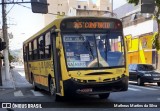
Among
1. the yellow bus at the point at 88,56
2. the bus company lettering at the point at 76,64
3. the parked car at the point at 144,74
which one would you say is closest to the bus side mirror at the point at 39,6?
the yellow bus at the point at 88,56

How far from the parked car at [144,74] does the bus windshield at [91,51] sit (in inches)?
439

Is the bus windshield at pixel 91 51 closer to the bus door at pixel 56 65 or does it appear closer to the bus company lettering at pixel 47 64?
the bus door at pixel 56 65

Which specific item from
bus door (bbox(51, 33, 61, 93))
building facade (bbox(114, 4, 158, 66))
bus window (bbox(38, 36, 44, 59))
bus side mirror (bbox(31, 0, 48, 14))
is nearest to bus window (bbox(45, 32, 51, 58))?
bus door (bbox(51, 33, 61, 93))

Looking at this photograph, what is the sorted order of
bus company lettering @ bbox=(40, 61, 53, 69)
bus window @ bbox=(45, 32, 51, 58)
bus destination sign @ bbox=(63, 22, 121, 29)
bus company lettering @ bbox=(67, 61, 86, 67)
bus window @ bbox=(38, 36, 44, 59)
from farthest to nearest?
bus window @ bbox=(38, 36, 44, 59), bus window @ bbox=(45, 32, 51, 58), bus company lettering @ bbox=(40, 61, 53, 69), bus destination sign @ bbox=(63, 22, 121, 29), bus company lettering @ bbox=(67, 61, 86, 67)

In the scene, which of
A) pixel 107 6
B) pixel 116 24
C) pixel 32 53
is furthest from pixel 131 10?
pixel 107 6

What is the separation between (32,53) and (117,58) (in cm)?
733

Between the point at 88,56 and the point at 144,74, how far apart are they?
11.9 m

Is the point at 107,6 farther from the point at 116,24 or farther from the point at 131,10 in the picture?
the point at 116,24

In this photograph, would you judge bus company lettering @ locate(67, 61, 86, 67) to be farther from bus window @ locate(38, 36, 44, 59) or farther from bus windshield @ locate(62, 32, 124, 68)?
bus window @ locate(38, 36, 44, 59)

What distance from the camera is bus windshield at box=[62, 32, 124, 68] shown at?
1210cm

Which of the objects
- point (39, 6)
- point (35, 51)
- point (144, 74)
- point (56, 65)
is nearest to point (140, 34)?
point (144, 74)

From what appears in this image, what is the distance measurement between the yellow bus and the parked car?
1093 cm

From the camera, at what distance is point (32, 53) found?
18766 millimetres

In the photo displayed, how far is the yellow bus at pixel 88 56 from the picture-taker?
1192 centimetres
